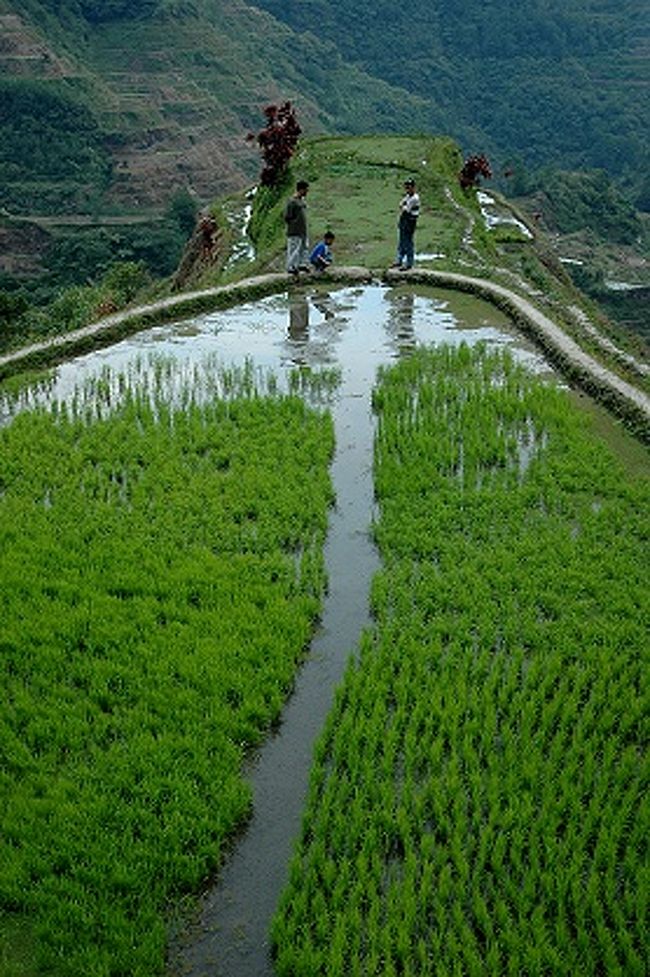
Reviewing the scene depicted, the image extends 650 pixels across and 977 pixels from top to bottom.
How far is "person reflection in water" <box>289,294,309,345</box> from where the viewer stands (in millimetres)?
11445

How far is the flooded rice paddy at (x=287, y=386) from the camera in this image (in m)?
4.06

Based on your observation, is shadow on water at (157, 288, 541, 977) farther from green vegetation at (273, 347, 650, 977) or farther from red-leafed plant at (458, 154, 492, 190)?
red-leafed plant at (458, 154, 492, 190)

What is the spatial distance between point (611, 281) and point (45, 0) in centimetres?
3903

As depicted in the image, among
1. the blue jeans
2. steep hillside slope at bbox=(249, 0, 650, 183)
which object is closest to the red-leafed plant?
the blue jeans

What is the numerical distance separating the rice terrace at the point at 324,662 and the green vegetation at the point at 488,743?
0.06 feet

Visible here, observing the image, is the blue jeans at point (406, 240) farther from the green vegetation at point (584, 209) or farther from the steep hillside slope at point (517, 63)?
the steep hillside slope at point (517, 63)

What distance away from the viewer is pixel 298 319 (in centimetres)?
1216

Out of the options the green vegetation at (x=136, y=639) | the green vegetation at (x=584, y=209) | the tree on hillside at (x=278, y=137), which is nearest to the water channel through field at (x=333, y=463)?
the green vegetation at (x=136, y=639)

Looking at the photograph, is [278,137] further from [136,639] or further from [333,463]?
[136,639]

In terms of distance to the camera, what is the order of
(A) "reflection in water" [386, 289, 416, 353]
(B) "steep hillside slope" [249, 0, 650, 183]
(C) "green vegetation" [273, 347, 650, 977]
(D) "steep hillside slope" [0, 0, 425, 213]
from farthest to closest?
(B) "steep hillside slope" [249, 0, 650, 183]
(D) "steep hillside slope" [0, 0, 425, 213]
(A) "reflection in water" [386, 289, 416, 353]
(C) "green vegetation" [273, 347, 650, 977]

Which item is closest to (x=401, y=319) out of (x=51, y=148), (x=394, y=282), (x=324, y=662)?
(x=394, y=282)

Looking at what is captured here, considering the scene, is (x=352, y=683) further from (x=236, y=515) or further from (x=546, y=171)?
(x=546, y=171)

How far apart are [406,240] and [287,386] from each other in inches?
179

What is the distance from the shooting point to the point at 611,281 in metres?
38.6
